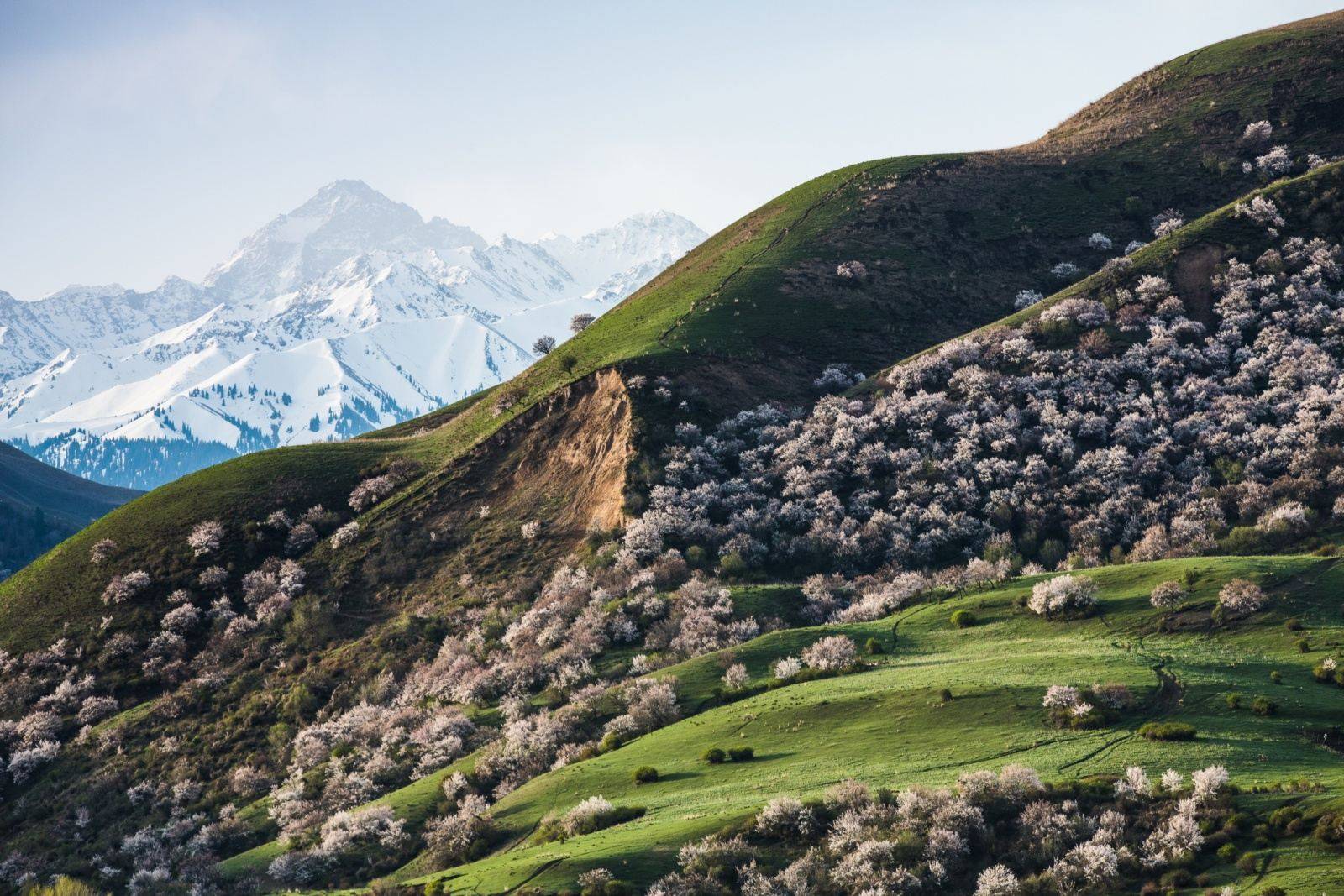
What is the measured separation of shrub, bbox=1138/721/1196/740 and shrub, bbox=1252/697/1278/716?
255 cm

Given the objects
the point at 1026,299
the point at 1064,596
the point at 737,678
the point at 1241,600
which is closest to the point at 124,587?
the point at 737,678

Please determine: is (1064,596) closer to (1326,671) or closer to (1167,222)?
(1326,671)

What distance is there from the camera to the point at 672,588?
58.6 meters

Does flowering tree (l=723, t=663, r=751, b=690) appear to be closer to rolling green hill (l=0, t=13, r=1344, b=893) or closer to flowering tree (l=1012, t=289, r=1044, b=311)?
rolling green hill (l=0, t=13, r=1344, b=893)

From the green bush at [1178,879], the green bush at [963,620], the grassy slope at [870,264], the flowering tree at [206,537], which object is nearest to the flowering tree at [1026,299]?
the grassy slope at [870,264]

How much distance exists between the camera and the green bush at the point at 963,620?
46.0 meters

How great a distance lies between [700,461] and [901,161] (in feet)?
213

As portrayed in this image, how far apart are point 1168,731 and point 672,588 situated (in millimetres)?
32823

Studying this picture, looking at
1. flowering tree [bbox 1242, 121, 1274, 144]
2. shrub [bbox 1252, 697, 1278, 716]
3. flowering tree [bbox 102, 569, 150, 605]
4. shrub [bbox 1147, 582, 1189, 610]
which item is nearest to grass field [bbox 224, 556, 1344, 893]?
shrub [bbox 1252, 697, 1278, 716]

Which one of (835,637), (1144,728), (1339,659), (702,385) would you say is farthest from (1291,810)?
(702,385)

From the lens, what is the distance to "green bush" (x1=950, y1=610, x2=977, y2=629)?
46.0 m

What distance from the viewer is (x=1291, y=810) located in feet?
75.6

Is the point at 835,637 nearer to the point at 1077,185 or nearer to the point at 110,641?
the point at 110,641

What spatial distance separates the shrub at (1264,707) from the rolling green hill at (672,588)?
0.56 metres
